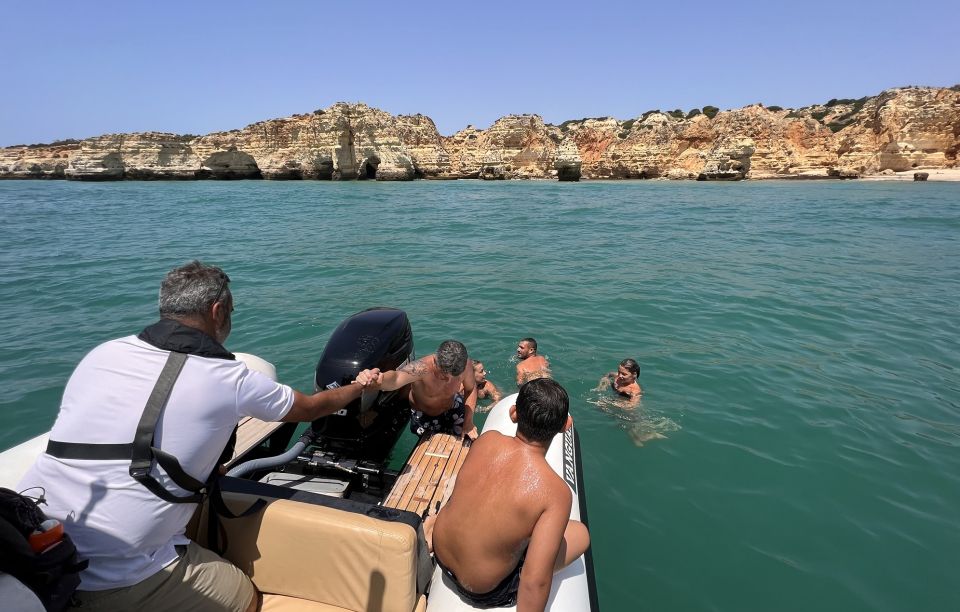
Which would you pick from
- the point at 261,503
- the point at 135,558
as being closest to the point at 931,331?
the point at 261,503

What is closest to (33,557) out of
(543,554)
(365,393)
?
(543,554)

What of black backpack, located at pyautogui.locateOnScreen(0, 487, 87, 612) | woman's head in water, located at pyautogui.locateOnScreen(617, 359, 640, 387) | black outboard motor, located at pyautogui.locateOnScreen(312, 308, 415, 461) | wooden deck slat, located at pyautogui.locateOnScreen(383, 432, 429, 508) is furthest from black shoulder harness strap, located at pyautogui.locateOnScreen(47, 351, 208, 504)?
woman's head in water, located at pyautogui.locateOnScreen(617, 359, 640, 387)

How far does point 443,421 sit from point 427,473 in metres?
0.79

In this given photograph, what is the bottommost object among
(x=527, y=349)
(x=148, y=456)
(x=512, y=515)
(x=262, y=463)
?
(x=527, y=349)

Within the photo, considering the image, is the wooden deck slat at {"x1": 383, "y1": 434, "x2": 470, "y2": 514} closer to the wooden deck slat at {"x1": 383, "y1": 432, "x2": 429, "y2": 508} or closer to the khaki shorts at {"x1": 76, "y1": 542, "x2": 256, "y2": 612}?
the wooden deck slat at {"x1": 383, "y1": 432, "x2": 429, "y2": 508}

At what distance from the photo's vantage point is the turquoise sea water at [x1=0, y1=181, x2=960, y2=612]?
12.9 feet

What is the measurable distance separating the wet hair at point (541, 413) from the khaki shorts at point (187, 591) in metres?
1.55

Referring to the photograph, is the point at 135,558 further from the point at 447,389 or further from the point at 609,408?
the point at 609,408

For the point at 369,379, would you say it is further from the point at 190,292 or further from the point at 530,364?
A: the point at 530,364

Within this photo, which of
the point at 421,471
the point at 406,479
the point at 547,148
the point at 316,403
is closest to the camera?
the point at 316,403

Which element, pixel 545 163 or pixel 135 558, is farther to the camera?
pixel 545 163

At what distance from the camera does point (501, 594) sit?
2334mm

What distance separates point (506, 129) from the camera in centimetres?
6425

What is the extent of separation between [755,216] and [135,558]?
27753 millimetres
